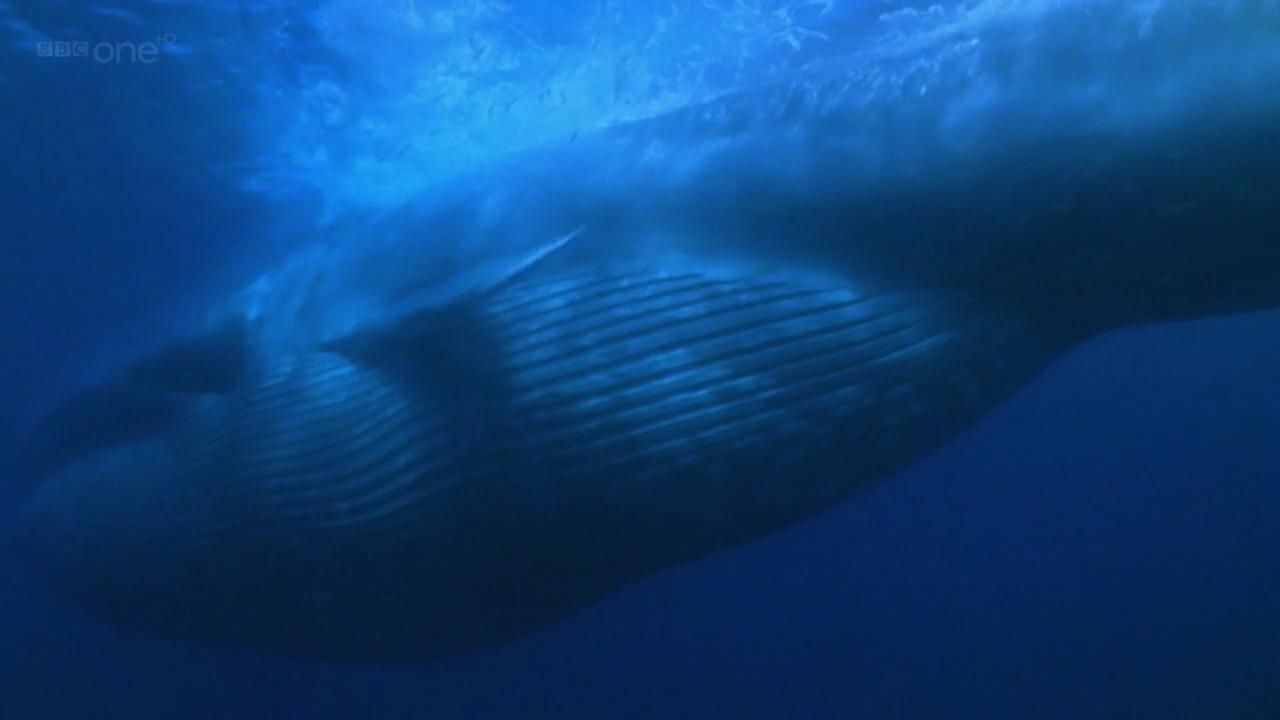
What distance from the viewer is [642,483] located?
4.32 m

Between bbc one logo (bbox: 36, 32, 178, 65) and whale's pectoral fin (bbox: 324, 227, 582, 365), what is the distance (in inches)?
349

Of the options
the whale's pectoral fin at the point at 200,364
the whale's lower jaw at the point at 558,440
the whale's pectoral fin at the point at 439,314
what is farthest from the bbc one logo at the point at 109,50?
the whale's pectoral fin at the point at 439,314

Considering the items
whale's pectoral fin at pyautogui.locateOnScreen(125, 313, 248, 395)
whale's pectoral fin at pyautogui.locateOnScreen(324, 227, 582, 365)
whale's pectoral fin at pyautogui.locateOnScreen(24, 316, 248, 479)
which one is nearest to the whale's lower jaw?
whale's pectoral fin at pyautogui.locateOnScreen(324, 227, 582, 365)

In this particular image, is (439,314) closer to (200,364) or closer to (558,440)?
(558,440)

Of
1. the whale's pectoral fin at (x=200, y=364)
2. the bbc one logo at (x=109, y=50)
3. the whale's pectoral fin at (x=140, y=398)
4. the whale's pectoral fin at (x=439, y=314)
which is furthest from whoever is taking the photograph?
the bbc one logo at (x=109, y=50)

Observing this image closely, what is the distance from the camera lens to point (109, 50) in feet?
39.8

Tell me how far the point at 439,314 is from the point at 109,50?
10.3 meters

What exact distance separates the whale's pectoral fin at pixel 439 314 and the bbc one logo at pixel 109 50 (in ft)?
29.1

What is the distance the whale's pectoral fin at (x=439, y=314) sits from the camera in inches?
181

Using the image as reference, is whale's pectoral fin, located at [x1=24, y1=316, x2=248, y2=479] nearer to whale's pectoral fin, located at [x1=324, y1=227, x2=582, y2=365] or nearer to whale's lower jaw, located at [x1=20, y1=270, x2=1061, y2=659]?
whale's lower jaw, located at [x1=20, y1=270, x2=1061, y2=659]

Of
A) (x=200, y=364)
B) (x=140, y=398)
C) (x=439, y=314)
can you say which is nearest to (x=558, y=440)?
(x=439, y=314)

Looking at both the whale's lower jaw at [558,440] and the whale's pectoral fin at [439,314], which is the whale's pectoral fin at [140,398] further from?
the whale's pectoral fin at [439,314]

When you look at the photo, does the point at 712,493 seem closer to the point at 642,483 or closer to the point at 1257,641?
the point at 642,483

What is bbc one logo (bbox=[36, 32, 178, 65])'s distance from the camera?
11.9 m
